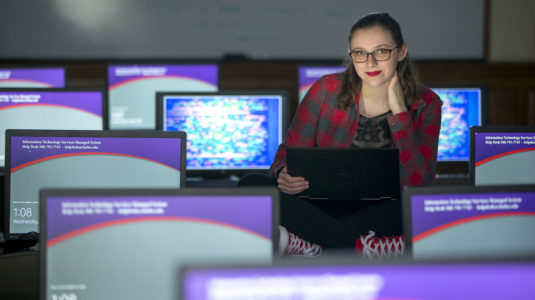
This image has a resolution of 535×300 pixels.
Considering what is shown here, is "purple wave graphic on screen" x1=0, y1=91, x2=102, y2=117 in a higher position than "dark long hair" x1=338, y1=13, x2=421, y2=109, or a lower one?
lower

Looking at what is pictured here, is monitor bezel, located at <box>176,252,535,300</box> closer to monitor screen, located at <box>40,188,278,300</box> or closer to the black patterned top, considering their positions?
monitor screen, located at <box>40,188,278,300</box>

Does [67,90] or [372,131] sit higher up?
[67,90]

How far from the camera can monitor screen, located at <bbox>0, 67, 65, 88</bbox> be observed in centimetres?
327

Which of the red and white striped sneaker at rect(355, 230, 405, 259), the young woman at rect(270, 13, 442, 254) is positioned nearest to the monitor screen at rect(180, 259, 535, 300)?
the red and white striped sneaker at rect(355, 230, 405, 259)

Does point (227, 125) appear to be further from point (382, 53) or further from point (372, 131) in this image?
point (382, 53)

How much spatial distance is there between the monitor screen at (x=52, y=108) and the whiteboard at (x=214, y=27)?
2.60 metres

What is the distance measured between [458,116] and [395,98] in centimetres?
69

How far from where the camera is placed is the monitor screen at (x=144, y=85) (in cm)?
344

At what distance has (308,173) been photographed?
1767 millimetres

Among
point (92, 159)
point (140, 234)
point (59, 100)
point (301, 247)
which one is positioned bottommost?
point (301, 247)

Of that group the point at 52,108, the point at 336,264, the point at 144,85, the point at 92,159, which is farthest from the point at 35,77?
the point at 336,264

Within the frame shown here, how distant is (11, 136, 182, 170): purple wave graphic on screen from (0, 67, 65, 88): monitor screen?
170 centimetres

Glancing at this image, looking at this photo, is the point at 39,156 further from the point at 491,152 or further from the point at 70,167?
the point at 491,152

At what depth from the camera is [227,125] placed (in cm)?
261
